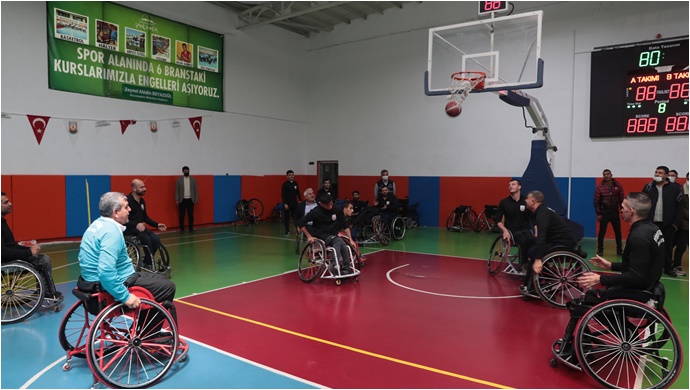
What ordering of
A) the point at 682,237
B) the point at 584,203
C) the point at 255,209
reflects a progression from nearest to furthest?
the point at 682,237 → the point at 584,203 → the point at 255,209

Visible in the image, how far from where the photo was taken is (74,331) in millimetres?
4195

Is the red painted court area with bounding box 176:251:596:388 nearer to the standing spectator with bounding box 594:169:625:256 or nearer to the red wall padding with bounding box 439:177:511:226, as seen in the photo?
the standing spectator with bounding box 594:169:625:256

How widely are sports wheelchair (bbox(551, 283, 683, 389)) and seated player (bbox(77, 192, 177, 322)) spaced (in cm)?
303

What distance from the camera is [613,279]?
10.4 feet

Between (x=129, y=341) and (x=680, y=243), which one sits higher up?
(x=680, y=243)

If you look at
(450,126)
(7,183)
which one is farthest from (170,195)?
(450,126)

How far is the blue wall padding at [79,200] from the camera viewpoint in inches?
372

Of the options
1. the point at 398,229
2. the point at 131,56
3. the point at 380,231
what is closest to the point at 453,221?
the point at 398,229

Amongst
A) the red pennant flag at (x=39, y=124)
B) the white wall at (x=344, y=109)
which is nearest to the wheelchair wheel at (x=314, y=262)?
the white wall at (x=344, y=109)

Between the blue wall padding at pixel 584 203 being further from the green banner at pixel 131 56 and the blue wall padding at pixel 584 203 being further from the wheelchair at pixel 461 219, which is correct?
the green banner at pixel 131 56

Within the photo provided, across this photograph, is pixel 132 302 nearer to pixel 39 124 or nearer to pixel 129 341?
pixel 129 341

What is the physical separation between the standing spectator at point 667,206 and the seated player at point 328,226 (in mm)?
4211

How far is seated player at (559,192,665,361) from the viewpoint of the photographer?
121 inches

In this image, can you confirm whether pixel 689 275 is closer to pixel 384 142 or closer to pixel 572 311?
pixel 572 311
